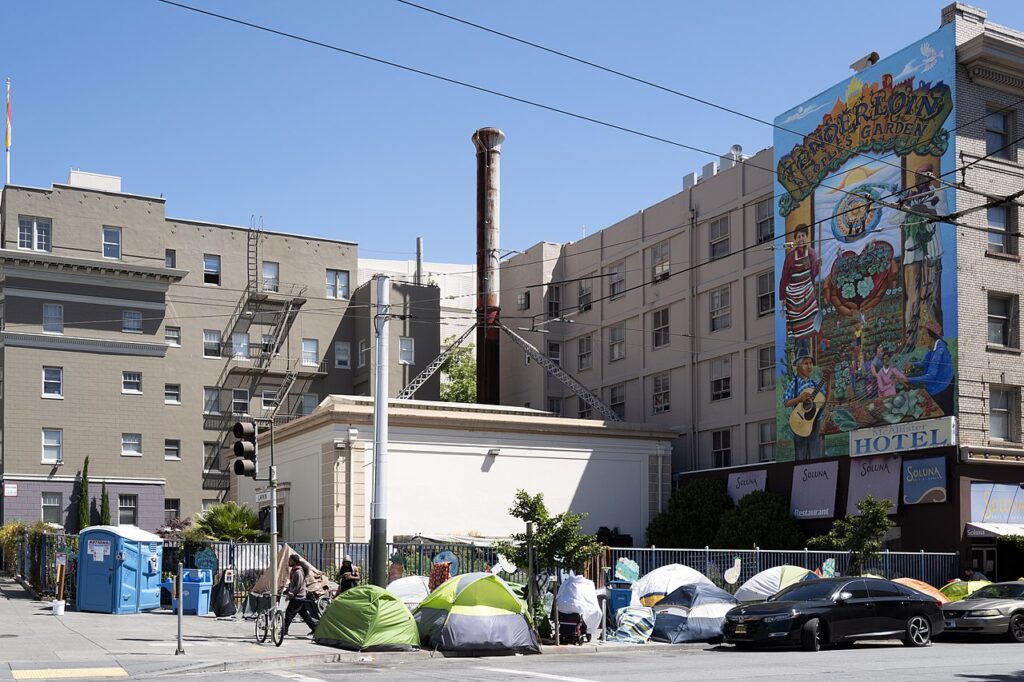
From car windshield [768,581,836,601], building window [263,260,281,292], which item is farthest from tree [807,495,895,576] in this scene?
building window [263,260,281,292]

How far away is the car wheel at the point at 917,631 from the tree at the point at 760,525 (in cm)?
1571

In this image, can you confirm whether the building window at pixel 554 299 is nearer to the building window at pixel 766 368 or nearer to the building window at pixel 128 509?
the building window at pixel 766 368

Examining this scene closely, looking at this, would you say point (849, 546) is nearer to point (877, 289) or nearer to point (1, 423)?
point (877, 289)

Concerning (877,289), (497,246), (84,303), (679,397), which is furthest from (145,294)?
(877,289)

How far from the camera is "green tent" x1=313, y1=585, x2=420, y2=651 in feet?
73.0

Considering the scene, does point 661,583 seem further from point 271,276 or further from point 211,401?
point 271,276

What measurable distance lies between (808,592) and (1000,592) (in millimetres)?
5643

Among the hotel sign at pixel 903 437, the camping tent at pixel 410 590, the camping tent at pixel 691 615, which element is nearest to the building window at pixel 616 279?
the hotel sign at pixel 903 437

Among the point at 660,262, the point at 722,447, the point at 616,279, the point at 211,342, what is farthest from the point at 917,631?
the point at 211,342

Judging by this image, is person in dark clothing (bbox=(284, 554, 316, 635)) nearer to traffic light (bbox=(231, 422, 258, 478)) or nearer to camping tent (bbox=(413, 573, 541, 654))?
camping tent (bbox=(413, 573, 541, 654))

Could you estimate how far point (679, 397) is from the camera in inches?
1998

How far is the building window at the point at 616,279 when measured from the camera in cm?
5472

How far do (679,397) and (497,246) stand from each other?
1176 cm

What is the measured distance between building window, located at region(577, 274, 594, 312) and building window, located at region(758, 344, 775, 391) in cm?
1211
